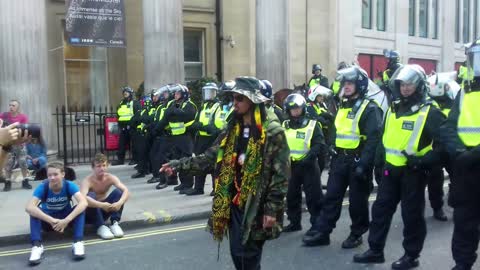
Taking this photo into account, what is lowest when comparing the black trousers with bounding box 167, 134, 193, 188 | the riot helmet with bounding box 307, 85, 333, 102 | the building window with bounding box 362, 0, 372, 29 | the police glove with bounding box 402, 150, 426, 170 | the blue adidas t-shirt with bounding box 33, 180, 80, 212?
the blue adidas t-shirt with bounding box 33, 180, 80, 212

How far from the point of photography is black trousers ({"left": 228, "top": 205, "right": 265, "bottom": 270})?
168 inches

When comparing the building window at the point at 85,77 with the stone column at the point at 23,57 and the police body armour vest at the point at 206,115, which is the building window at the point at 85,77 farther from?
the police body armour vest at the point at 206,115

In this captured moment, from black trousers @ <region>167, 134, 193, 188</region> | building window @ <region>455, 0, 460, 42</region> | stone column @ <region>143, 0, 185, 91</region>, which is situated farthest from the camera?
building window @ <region>455, 0, 460, 42</region>

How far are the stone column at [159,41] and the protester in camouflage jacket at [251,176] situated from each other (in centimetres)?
1088

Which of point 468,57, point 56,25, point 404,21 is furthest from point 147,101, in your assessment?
point 404,21

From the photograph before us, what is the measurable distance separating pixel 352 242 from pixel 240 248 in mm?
2766

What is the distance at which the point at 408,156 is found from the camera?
18.1 feet

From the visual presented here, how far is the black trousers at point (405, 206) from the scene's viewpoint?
220 inches

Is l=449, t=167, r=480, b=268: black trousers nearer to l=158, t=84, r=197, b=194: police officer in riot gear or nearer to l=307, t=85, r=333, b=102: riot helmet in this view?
l=307, t=85, r=333, b=102: riot helmet

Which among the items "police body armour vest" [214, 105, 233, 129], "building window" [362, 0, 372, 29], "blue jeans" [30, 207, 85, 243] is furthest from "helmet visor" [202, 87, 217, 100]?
"building window" [362, 0, 372, 29]

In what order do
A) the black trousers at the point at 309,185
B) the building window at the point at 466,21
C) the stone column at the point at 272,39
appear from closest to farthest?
the black trousers at the point at 309,185 → the stone column at the point at 272,39 → the building window at the point at 466,21

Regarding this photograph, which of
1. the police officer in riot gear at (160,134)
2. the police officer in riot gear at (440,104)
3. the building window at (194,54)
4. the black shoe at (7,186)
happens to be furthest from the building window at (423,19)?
the black shoe at (7,186)

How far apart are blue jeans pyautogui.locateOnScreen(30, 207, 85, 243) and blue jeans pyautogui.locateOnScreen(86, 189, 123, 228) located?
1.61 ft

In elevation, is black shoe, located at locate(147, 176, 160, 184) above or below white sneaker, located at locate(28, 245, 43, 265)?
above
